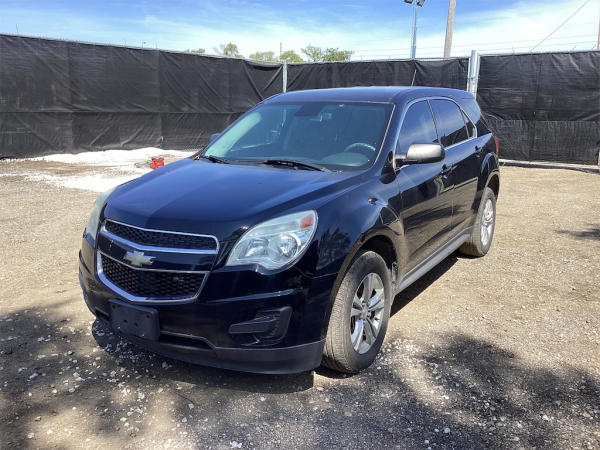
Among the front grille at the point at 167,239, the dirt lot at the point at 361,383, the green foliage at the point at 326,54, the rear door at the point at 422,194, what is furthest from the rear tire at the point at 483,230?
the green foliage at the point at 326,54

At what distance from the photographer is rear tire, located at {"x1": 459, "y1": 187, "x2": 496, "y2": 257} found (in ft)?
17.6

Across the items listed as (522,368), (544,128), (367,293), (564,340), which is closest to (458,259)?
(564,340)

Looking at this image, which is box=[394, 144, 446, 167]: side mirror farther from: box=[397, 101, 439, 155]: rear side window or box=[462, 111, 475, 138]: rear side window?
box=[462, 111, 475, 138]: rear side window

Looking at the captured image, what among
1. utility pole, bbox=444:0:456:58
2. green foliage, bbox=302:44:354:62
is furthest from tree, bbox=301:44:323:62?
utility pole, bbox=444:0:456:58

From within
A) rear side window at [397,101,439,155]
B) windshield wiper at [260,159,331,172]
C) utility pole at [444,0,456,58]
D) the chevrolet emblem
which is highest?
utility pole at [444,0,456,58]

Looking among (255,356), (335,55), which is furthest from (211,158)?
(335,55)

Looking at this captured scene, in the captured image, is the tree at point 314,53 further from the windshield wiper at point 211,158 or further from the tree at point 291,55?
the windshield wiper at point 211,158

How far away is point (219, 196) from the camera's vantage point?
303 cm

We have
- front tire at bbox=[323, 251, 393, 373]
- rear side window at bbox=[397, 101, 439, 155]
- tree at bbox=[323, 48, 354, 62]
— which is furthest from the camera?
tree at bbox=[323, 48, 354, 62]

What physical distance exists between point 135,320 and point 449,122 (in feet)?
11.0

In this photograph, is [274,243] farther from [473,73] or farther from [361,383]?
[473,73]

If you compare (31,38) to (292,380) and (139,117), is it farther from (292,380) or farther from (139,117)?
(292,380)

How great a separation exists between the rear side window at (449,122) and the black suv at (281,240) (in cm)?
43

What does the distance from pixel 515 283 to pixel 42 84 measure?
12.4 meters
